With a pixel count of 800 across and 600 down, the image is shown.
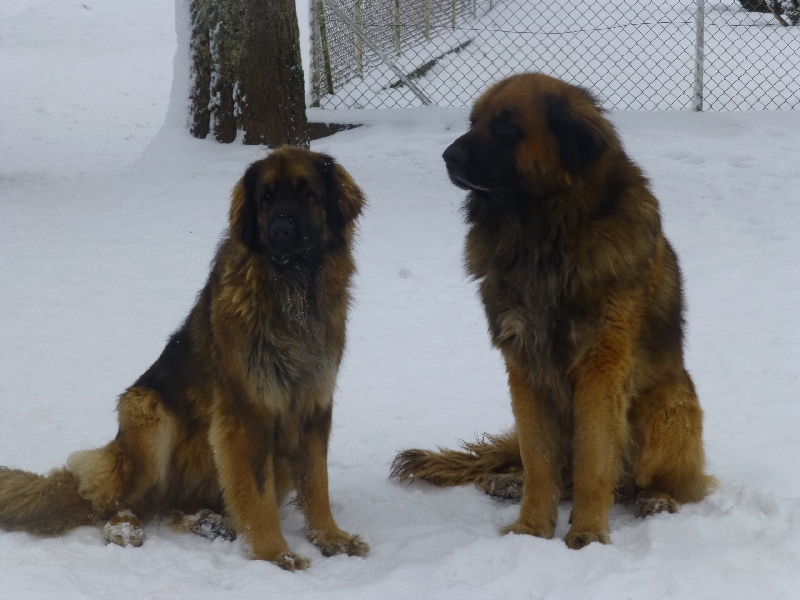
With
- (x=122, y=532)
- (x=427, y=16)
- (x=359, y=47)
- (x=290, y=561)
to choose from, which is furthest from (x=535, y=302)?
(x=427, y=16)

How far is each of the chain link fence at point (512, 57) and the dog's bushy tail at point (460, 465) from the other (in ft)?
18.8

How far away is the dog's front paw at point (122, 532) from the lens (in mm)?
3857

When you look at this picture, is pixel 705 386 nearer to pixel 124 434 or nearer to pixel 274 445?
pixel 274 445

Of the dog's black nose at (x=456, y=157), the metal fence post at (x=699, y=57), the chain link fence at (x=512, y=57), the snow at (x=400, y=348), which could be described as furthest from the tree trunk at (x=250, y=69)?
the dog's black nose at (x=456, y=157)

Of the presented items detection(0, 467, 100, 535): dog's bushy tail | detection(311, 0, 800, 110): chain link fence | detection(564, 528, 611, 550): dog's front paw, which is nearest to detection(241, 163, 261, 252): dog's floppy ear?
detection(0, 467, 100, 535): dog's bushy tail

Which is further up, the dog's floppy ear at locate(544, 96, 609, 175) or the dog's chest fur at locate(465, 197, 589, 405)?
the dog's floppy ear at locate(544, 96, 609, 175)

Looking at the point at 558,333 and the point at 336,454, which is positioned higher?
the point at 558,333

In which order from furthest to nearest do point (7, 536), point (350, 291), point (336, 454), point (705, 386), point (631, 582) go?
1. point (705, 386)
2. point (336, 454)
3. point (350, 291)
4. point (7, 536)
5. point (631, 582)

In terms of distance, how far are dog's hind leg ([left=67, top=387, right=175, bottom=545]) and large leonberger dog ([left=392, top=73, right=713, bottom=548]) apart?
1.59 m

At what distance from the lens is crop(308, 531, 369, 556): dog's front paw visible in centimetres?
397

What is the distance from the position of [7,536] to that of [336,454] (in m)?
1.86

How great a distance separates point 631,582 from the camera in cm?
331

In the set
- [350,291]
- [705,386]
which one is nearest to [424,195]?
[705,386]

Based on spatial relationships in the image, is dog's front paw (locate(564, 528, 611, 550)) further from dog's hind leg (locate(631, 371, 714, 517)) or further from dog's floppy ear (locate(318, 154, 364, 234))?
dog's floppy ear (locate(318, 154, 364, 234))
